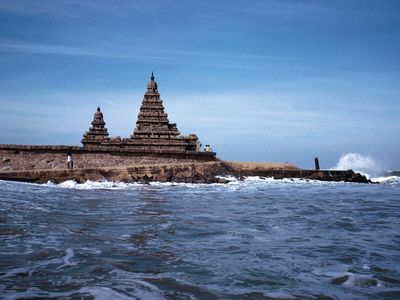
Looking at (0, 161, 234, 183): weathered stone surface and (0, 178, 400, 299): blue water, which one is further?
(0, 161, 234, 183): weathered stone surface

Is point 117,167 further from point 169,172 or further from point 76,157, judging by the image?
point 76,157

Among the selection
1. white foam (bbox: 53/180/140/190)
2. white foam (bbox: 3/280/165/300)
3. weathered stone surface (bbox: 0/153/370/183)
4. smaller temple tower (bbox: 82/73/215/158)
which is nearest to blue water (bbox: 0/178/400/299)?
white foam (bbox: 3/280/165/300)

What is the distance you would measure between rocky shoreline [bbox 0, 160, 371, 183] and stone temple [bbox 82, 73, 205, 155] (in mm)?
4097

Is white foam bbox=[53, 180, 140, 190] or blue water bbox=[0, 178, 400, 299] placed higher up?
white foam bbox=[53, 180, 140, 190]

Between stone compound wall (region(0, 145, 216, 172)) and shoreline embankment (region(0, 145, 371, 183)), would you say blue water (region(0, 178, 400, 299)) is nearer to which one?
shoreline embankment (region(0, 145, 371, 183))

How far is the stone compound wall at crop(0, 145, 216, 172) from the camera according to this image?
69.6 ft

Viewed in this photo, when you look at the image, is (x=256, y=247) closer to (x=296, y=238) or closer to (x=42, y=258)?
(x=296, y=238)

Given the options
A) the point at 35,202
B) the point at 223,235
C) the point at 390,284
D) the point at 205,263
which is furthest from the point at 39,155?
the point at 390,284

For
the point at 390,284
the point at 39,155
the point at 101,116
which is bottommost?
the point at 390,284

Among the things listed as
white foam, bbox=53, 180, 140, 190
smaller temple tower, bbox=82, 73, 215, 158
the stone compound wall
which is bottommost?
white foam, bbox=53, 180, 140, 190

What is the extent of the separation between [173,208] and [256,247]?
4.63m

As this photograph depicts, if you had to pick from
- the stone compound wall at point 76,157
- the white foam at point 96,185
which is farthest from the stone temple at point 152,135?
the white foam at point 96,185

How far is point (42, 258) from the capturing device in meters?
4.57

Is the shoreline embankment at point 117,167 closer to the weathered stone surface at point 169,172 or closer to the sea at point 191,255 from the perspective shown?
the weathered stone surface at point 169,172
